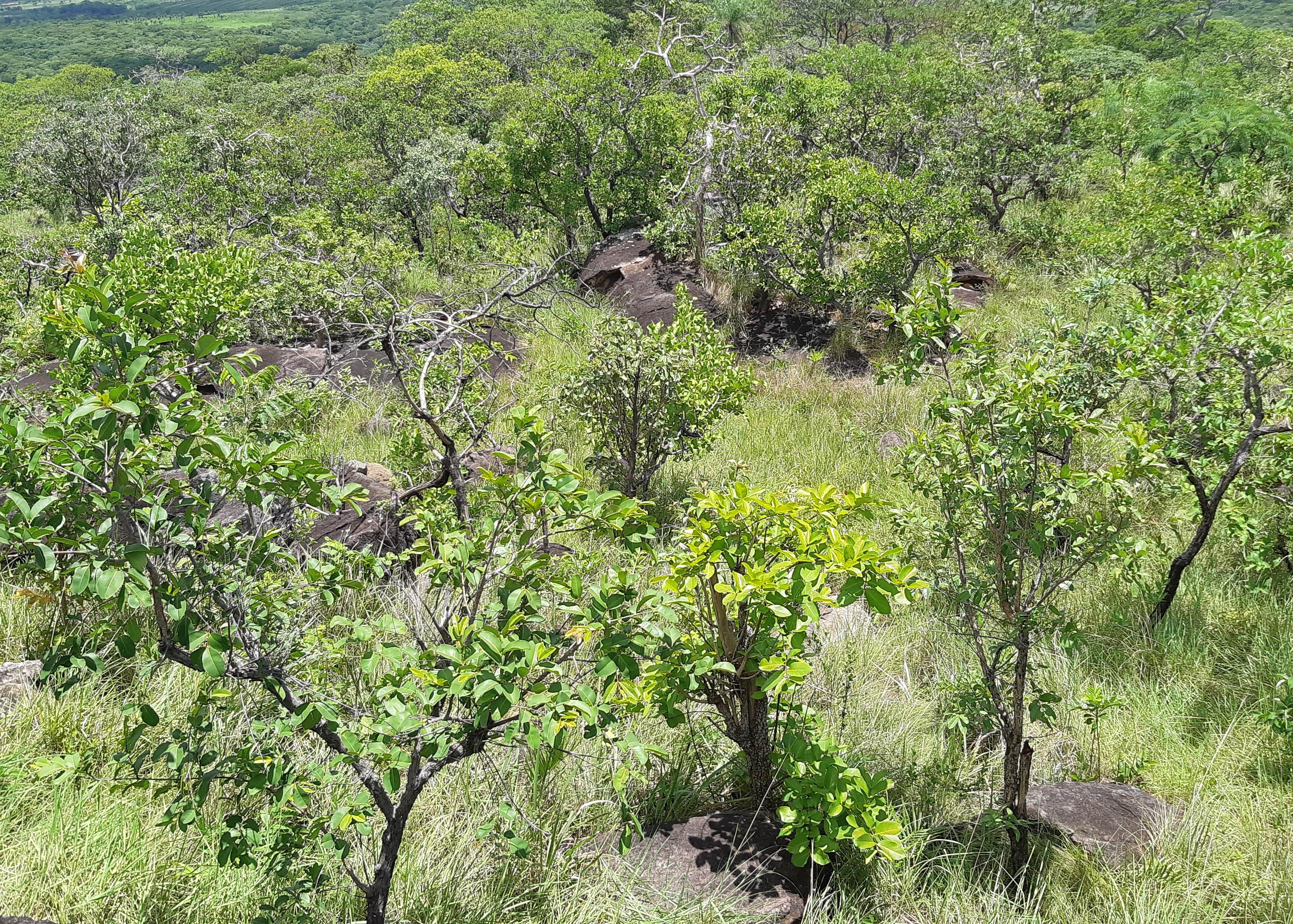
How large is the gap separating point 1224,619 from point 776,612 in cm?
370

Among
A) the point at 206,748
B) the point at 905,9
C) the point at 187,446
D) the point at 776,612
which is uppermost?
the point at 905,9

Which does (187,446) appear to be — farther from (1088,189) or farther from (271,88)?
(271,88)

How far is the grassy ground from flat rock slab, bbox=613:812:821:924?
4.1 inches

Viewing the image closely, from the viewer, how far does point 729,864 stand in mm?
2920

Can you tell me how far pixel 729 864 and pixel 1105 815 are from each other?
1653 millimetres

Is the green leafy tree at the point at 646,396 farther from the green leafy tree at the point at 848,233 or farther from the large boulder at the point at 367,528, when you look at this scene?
the green leafy tree at the point at 848,233

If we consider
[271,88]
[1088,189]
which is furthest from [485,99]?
[271,88]

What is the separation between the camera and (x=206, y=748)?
135 inches

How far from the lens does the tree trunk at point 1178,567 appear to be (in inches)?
165

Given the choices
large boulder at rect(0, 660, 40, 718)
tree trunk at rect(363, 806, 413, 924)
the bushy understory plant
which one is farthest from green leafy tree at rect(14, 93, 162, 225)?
tree trunk at rect(363, 806, 413, 924)

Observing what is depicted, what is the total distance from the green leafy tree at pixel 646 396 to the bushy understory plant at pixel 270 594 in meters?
3.48

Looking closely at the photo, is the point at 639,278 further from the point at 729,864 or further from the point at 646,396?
the point at 729,864

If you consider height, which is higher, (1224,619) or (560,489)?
(560,489)

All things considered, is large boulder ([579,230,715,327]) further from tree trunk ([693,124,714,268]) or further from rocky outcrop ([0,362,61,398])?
rocky outcrop ([0,362,61,398])
